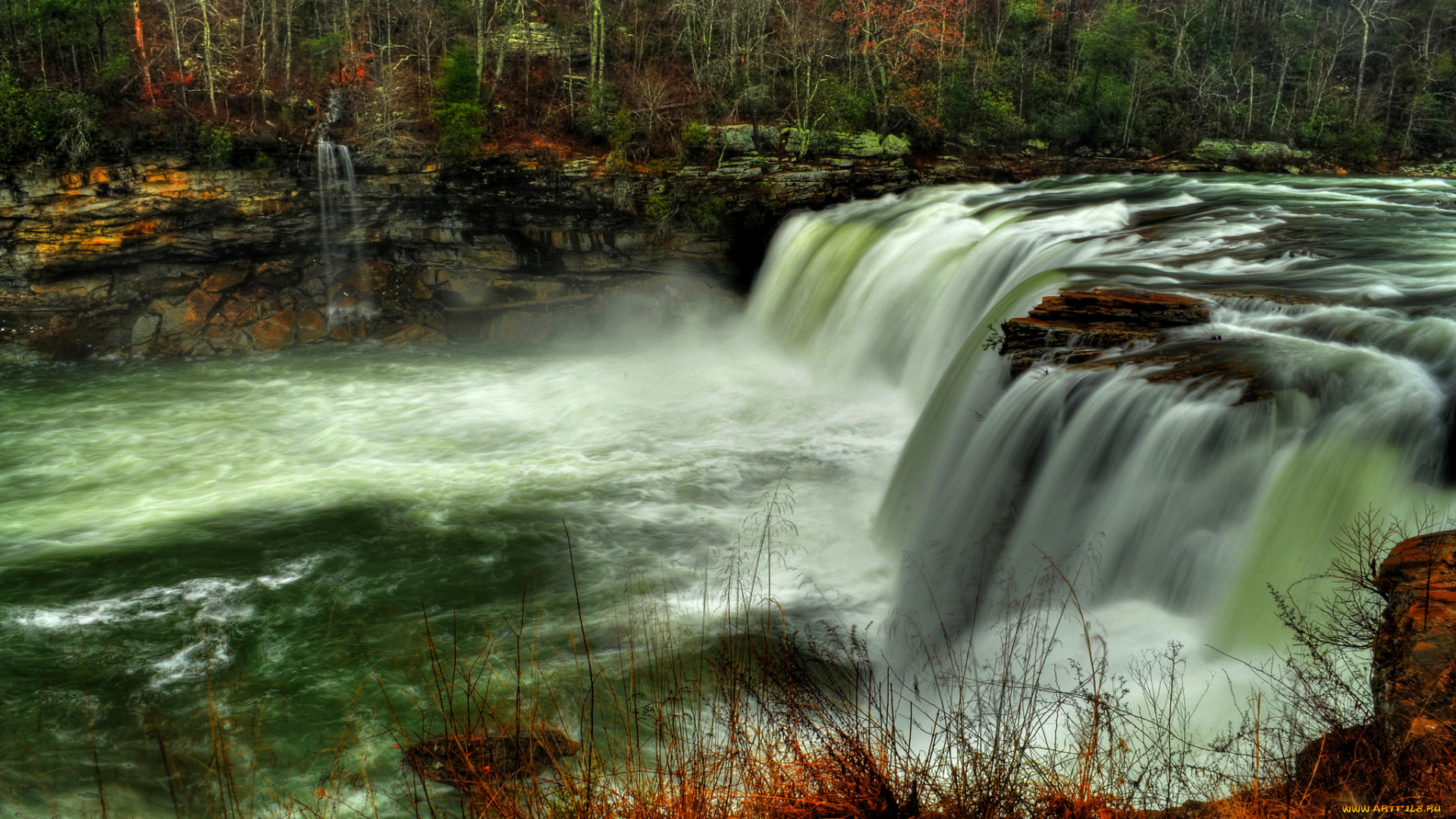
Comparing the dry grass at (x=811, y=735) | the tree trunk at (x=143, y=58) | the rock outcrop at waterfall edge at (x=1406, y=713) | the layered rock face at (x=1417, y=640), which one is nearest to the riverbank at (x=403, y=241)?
the tree trunk at (x=143, y=58)

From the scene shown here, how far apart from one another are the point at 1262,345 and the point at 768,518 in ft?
13.9

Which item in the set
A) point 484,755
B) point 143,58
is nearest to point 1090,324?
point 484,755

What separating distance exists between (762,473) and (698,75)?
425 inches

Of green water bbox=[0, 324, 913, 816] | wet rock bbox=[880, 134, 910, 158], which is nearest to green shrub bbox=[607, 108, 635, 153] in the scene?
green water bbox=[0, 324, 913, 816]

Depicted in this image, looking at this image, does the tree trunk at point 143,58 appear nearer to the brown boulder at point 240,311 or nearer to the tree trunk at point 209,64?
the tree trunk at point 209,64

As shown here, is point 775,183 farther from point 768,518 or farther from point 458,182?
point 768,518

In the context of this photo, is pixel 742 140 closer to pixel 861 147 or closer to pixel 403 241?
pixel 861 147

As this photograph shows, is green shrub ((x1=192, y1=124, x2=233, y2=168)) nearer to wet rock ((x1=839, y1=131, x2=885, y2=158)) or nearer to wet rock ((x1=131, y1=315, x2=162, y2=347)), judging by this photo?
wet rock ((x1=131, y1=315, x2=162, y2=347))

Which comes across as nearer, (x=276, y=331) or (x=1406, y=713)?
(x=1406, y=713)

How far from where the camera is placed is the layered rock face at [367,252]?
48.4 feet

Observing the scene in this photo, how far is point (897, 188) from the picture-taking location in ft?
53.7

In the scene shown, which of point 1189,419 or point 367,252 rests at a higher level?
point 367,252

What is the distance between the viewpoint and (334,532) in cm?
828

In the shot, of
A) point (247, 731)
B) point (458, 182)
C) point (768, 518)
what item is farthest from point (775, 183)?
point (247, 731)
